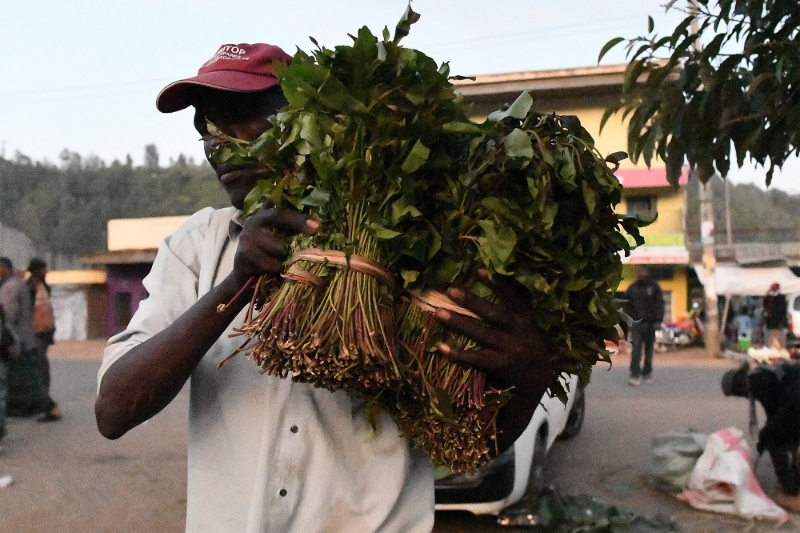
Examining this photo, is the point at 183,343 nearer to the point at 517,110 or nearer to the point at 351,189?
the point at 351,189

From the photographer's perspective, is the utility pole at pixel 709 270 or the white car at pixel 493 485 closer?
the white car at pixel 493 485

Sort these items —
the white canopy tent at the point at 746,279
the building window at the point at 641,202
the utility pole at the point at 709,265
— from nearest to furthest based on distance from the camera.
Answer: the utility pole at the point at 709,265 → the white canopy tent at the point at 746,279 → the building window at the point at 641,202

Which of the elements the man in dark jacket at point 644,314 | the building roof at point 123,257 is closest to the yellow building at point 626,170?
the man in dark jacket at point 644,314

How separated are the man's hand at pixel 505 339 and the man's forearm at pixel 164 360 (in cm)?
41

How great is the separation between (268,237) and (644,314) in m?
10.2

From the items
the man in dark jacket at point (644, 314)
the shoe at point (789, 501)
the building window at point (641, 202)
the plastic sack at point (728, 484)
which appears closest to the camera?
the plastic sack at point (728, 484)

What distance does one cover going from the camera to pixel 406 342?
1.30m

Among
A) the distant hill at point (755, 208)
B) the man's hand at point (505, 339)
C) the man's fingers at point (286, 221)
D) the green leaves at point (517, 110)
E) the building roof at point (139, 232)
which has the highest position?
the distant hill at point (755, 208)

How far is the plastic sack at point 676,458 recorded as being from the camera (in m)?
5.25

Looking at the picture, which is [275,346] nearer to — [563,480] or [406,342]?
[406,342]

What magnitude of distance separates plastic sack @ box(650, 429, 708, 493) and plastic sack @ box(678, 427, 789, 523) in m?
0.17

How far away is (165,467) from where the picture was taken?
20.6 ft

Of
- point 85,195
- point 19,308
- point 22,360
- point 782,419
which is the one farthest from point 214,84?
point 85,195

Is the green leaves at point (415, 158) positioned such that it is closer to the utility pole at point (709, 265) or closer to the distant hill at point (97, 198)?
the utility pole at point (709, 265)
